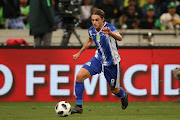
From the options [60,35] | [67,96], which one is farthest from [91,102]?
[60,35]

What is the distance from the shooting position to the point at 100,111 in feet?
33.2

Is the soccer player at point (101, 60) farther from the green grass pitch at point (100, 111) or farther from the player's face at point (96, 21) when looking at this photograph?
the green grass pitch at point (100, 111)

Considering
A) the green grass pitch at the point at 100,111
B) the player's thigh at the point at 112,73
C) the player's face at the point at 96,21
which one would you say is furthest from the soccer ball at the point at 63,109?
the player's face at the point at 96,21

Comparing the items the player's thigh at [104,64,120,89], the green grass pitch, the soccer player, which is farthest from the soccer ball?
the player's thigh at [104,64,120,89]

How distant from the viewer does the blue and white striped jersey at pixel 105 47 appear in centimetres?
902

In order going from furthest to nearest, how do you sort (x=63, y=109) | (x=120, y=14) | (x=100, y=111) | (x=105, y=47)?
(x=120, y=14)
(x=100, y=111)
(x=105, y=47)
(x=63, y=109)

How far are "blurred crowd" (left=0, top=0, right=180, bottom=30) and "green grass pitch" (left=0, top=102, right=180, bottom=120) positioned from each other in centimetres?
339

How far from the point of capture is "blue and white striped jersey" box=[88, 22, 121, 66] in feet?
29.6

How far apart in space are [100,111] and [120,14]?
597 centimetres

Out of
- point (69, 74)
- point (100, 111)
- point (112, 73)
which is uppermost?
point (112, 73)

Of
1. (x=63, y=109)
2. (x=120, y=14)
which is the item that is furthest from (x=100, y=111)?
(x=120, y=14)

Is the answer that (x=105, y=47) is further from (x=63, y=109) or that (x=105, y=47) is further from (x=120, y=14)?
(x=120, y=14)

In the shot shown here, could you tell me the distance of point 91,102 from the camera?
12.2 m

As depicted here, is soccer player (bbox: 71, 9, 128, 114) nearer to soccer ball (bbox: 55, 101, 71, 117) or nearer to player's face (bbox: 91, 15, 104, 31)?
player's face (bbox: 91, 15, 104, 31)
